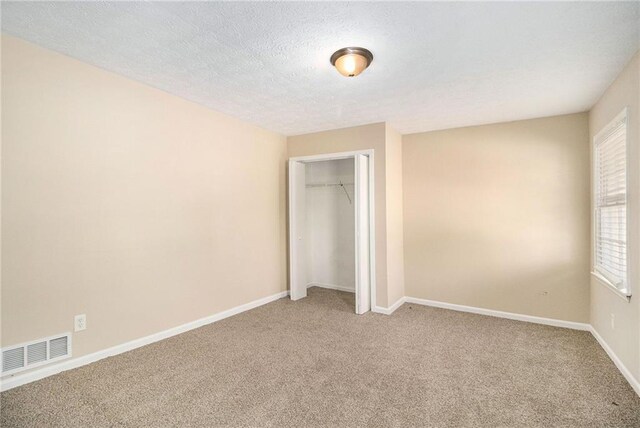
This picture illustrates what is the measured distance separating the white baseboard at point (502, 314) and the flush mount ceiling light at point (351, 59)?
127 inches

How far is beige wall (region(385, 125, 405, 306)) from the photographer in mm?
4125

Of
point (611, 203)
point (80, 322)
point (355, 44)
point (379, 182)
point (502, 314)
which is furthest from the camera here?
point (379, 182)

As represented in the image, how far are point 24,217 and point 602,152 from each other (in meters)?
4.87

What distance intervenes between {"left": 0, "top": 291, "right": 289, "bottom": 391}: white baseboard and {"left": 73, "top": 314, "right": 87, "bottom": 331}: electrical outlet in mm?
230

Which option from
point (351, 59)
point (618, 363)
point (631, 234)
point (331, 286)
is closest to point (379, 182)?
point (351, 59)

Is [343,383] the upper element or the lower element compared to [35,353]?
lower

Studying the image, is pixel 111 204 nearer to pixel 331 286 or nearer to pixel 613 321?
pixel 331 286

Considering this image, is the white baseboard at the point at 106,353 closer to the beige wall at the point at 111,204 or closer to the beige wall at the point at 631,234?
the beige wall at the point at 111,204

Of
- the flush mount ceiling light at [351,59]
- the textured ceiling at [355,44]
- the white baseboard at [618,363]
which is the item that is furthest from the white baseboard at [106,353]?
the white baseboard at [618,363]

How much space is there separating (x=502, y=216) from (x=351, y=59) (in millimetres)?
Result: 2810

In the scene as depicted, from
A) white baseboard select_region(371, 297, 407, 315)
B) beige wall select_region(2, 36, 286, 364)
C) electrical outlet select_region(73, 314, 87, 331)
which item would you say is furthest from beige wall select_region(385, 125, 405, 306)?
electrical outlet select_region(73, 314, 87, 331)

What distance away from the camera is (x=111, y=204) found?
9.21 ft

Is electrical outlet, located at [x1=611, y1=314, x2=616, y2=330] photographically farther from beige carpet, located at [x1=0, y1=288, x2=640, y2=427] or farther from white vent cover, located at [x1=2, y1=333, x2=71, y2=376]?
white vent cover, located at [x1=2, y1=333, x2=71, y2=376]

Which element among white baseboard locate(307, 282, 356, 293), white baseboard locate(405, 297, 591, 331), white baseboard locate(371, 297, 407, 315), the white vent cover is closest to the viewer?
the white vent cover
